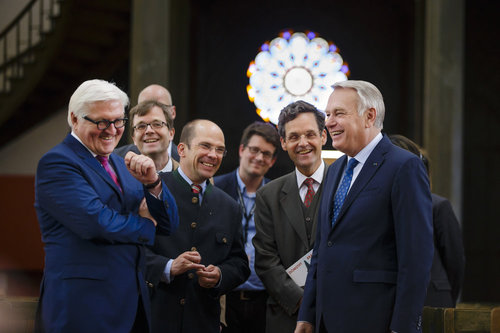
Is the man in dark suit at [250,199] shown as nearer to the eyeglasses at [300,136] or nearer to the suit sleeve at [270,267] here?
the suit sleeve at [270,267]

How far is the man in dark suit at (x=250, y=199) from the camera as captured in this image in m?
3.50

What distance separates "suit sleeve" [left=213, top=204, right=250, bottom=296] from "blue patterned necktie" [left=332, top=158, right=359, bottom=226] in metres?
0.67

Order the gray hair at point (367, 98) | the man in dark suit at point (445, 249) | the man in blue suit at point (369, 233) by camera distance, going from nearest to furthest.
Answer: the man in blue suit at point (369, 233)
the gray hair at point (367, 98)
the man in dark suit at point (445, 249)

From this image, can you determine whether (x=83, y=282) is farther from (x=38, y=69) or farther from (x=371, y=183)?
(x=38, y=69)

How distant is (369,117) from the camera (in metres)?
2.51

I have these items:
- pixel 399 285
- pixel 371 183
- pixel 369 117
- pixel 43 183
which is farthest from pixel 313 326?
pixel 43 183

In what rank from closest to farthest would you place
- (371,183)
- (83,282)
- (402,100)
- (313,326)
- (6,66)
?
(83,282) < (371,183) < (313,326) < (6,66) < (402,100)

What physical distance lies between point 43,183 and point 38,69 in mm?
8755

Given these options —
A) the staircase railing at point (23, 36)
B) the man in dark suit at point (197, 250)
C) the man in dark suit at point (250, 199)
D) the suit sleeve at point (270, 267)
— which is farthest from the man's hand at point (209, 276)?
the staircase railing at point (23, 36)

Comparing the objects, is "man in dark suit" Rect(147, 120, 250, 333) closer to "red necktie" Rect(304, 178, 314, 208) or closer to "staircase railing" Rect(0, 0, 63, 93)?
"red necktie" Rect(304, 178, 314, 208)

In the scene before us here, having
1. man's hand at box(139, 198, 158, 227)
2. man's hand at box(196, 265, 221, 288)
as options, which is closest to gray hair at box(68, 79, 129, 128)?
man's hand at box(139, 198, 158, 227)

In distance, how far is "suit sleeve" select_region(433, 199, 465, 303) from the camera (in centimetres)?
342

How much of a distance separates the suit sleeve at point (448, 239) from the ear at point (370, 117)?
1.13m

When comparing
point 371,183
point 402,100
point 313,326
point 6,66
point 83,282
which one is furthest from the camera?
point 402,100
